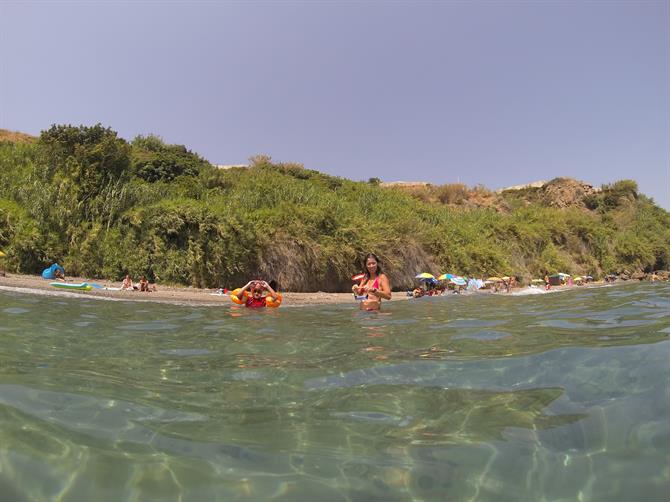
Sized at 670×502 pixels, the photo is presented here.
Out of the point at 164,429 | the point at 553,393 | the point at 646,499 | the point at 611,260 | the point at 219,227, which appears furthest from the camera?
the point at 611,260

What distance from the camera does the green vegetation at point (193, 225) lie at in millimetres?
19812

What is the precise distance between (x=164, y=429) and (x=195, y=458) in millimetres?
450

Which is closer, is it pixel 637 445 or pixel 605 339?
pixel 637 445

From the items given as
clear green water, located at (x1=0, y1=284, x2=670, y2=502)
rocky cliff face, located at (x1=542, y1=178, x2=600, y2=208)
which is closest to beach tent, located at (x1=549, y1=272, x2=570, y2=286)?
rocky cliff face, located at (x1=542, y1=178, x2=600, y2=208)

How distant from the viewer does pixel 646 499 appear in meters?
1.90

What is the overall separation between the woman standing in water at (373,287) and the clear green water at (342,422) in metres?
4.56

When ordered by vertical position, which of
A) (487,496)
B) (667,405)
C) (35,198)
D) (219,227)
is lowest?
(487,496)

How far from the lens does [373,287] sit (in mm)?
9719

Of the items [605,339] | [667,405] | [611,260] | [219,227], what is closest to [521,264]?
[611,260]

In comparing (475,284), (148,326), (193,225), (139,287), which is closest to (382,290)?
(148,326)

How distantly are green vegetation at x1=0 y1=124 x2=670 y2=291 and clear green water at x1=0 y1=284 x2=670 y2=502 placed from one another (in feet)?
50.3

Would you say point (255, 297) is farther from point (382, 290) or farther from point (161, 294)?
point (161, 294)

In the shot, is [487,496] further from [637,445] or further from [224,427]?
[224,427]

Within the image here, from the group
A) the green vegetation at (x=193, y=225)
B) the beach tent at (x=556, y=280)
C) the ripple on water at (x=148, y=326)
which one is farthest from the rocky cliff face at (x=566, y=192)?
the ripple on water at (x=148, y=326)
